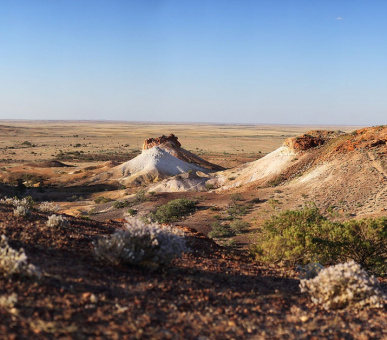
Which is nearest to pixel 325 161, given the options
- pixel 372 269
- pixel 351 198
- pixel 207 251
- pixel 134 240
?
pixel 351 198

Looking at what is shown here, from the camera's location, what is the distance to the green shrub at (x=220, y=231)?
63.7 feet

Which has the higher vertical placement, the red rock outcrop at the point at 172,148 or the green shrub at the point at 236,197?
the red rock outcrop at the point at 172,148

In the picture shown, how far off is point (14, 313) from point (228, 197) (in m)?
23.4

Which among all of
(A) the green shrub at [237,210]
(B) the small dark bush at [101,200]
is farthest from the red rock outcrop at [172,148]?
(A) the green shrub at [237,210]

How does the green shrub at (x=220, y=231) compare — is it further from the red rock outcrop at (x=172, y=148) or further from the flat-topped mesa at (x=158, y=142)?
the flat-topped mesa at (x=158, y=142)

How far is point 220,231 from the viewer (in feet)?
65.1

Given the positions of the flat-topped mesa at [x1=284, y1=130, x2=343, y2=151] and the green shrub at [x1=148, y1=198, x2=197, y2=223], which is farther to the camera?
the flat-topped mesa at [x1=284, y1=130, x2=343, y2=151]

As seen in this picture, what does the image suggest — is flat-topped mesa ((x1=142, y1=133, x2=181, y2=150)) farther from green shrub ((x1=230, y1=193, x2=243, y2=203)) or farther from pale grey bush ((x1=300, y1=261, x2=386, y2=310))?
pale grey bush ((x1=300, y1=261, x2=386, y2=310))

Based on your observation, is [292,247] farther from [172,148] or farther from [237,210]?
[172,148]

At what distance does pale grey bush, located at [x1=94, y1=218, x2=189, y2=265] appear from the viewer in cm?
729

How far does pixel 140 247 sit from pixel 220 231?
12.7 meters

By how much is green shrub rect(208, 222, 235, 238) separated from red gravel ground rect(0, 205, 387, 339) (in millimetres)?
10823

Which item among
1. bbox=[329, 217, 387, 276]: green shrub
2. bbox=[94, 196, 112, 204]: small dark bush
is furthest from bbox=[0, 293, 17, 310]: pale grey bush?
bbox=[94, 196, 112, 204]: small dark bush

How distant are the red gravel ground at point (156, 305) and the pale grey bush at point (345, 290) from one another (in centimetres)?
19
